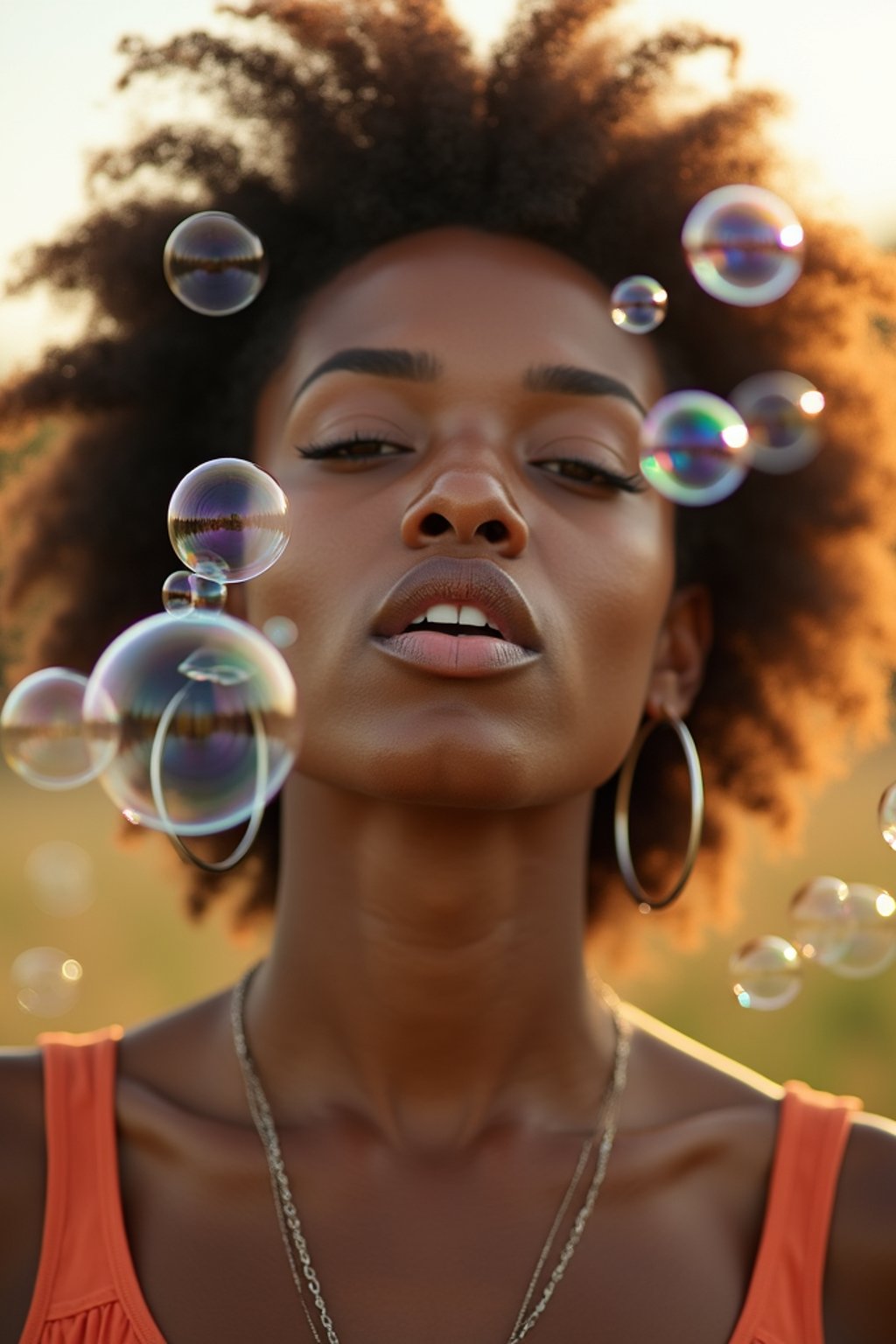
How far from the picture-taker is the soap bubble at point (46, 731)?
258 cm

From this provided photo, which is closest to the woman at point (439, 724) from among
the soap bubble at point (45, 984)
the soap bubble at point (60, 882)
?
the soap bubble at point (45, 984)

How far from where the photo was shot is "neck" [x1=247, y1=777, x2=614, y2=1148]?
8.04ft

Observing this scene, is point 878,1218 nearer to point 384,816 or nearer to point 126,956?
point 384,816

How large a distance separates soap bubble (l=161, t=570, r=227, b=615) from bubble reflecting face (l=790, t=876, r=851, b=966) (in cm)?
119

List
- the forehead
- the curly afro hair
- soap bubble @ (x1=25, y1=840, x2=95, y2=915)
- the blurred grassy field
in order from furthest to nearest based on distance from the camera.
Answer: the blurred grassy field → soap bubble @ (x1=25, y1=840, x2=95, y2=915) → the curly afro hair → the forehead

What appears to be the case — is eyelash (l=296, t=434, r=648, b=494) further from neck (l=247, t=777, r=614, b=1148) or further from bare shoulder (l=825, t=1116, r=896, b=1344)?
bare shoulder (l=825, t=1116, r=896, b=1344)

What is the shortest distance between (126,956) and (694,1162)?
37.0 ft

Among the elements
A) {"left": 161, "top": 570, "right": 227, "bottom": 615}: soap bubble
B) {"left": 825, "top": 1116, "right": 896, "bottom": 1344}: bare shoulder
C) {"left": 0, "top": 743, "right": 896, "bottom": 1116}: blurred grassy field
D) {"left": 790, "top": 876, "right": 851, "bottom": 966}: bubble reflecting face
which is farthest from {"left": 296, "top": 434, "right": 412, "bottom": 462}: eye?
{"left": 0, "top": 743, "right": 896, "bottom": 1116}: blurred grassy field

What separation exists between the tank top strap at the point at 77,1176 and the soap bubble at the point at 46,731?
408mm

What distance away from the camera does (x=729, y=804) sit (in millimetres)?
3357

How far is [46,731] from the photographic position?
8.55 feet

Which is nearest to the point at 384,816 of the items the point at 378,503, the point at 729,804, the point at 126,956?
the point at 378,503

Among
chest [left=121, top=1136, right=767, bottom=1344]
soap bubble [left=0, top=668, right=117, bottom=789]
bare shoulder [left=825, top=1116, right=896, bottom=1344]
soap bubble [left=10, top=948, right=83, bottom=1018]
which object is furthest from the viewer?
soap bubble [left=10, top=948, right=83, bottom=1018]

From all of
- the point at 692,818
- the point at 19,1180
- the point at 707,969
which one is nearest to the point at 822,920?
the point at 692,818
